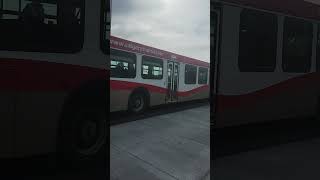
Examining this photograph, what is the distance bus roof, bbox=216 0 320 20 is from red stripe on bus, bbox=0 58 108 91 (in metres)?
1.87

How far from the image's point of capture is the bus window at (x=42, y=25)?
5.54ft

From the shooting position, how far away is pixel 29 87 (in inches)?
68.8

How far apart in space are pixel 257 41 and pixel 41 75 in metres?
1.99

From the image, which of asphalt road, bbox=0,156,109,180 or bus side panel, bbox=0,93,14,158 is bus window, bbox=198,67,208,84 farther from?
bus side panel, bbox=0,93,14,158

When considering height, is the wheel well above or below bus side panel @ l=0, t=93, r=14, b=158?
above

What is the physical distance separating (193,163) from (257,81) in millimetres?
1570

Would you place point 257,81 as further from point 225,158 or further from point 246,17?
point 225,158

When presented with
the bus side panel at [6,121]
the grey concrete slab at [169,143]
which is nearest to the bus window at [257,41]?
the grey concrete slab at [169,143]

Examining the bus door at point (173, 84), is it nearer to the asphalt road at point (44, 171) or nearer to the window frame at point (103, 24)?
the window frame at point (103, 24)

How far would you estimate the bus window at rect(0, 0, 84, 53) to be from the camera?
169 cm

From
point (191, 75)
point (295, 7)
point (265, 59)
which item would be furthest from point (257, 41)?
point (191, 75)

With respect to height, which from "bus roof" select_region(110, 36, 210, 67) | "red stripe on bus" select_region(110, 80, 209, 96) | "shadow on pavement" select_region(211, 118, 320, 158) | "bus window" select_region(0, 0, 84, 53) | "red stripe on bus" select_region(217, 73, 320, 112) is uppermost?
"bus window" select_region(0, 0, 84, 53)

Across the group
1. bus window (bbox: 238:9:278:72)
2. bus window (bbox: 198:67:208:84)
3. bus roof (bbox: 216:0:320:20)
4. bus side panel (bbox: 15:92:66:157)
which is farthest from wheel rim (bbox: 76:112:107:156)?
bus roof (bbox: 216:0:320:20)

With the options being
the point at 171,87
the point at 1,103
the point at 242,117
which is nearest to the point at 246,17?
the point at 242,117
